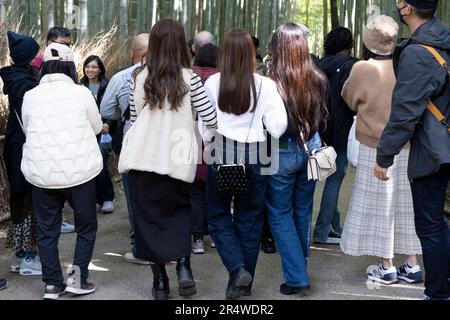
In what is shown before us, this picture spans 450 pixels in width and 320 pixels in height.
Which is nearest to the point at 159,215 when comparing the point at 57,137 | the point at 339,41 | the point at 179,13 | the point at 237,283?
the point at 237,283

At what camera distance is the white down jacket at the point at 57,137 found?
4.02 meters

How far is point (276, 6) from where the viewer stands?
12.4m

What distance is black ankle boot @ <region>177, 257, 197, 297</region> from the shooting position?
4191 millimetres

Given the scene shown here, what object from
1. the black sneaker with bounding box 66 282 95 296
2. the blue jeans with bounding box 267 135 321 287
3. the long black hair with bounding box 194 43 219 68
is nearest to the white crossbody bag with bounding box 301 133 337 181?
the blue jeans with bounding box 267 135 321 287

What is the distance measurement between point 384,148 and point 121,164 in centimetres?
137

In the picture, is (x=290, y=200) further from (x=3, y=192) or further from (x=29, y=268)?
(x=3, y=192)

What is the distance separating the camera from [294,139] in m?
4.20

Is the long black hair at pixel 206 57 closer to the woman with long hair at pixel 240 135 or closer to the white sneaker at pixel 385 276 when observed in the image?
the woman with long hair at pixel 240 135

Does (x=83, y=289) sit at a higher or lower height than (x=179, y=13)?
lower

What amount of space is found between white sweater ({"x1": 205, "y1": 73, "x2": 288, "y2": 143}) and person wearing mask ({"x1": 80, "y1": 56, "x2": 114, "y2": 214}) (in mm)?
1993

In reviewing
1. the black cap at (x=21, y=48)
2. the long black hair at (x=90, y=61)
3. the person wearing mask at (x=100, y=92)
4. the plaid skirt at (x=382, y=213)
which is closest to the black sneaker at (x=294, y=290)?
the plaid skirt at (x=382, y=213)

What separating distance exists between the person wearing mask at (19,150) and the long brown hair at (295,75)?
143 cm

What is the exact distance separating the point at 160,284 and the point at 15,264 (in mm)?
1040

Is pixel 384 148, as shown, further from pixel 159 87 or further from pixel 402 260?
pixel 402 260
